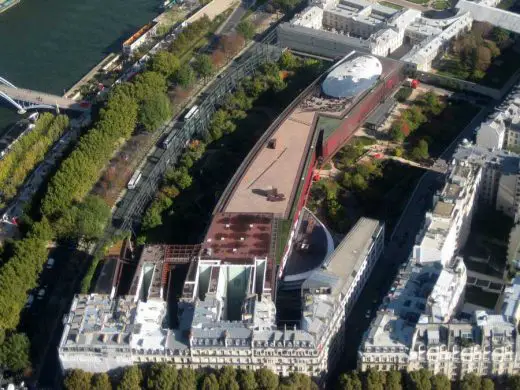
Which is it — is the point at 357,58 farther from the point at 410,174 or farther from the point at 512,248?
the point at 512,248

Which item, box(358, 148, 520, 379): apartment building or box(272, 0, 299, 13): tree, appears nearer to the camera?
box(358, 148, 520, 379): apartment building

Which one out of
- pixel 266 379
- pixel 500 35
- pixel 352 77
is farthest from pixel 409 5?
pixel 266 379

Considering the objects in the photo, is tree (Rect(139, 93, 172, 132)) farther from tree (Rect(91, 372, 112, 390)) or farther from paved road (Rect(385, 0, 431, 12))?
paved road (Rect(385, 0, 431, 12))

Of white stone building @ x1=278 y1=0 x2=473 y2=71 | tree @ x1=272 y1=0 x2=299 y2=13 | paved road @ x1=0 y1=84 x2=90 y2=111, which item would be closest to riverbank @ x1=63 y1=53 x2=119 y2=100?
paved road @ x1=0 y1=84 x2=90 y2=111

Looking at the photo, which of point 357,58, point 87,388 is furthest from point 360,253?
point 357,58

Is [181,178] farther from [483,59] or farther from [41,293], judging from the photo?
[483,59]

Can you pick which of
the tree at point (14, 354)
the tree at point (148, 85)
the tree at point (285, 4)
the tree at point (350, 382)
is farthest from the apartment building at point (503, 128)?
the tree at point (14, 354)
